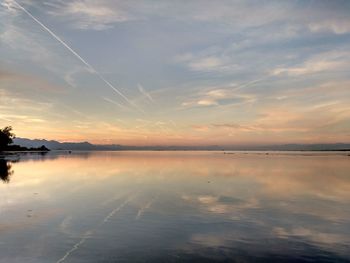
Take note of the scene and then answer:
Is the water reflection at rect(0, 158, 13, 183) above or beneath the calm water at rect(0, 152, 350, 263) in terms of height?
above

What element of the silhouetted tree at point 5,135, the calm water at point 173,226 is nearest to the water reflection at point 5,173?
the calm water at point 173,226

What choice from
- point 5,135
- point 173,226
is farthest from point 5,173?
point 5,135

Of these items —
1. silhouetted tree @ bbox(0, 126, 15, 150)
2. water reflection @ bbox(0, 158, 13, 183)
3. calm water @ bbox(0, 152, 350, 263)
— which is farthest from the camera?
silhouetted tree @ bbox(0, 126, 15, 150)

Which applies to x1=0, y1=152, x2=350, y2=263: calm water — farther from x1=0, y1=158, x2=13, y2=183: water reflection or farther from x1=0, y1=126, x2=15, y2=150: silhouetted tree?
x1=0, y1=126, x2=15, y2=150: silhouetted tree

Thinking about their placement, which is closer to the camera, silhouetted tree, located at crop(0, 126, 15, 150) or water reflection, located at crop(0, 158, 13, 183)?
water reflection, located at crop(0, 158, 13, 183)

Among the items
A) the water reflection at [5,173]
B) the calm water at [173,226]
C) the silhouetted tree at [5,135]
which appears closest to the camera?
the calm water at [173,226]

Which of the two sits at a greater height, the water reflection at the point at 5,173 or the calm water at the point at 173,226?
the water reflection at the point at 5,173

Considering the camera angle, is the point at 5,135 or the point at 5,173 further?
the point at 5,135

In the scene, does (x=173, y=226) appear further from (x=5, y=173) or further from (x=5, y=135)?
(x=5, y=135)

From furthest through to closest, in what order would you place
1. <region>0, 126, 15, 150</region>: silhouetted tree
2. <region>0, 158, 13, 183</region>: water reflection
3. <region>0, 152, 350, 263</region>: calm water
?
<region>0, 126, 15, 150</region>: silhouetted tree
<region>0, 158, 13, 183</region>: water reflection
<region>0, 152, 350, 263</region>: calm water

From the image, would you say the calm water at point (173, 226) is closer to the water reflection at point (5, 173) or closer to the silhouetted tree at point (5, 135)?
the water reflection at point (5, 173)

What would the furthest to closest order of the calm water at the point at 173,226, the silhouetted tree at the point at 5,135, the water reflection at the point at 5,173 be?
the silhouetted tree at the point at 5,135 → the water reflection at the point at 5,173 → the calm water at the point at 173,226

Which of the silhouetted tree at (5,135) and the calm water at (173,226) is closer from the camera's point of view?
the calm water at (173,226)

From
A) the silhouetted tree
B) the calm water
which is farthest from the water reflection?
the silhouetted tree
